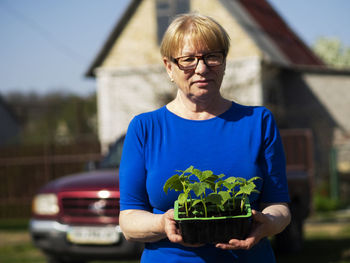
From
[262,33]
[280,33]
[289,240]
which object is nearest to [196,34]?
[289,240]

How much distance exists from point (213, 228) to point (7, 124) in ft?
148

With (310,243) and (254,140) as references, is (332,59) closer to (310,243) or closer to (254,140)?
(310,243)

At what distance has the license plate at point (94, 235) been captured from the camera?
621 cm

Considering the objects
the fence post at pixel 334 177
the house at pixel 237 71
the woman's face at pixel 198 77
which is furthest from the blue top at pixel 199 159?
the house at pixel 237 71

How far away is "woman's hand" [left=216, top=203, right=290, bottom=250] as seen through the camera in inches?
80.7

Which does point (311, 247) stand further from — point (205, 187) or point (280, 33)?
point (280, 33)

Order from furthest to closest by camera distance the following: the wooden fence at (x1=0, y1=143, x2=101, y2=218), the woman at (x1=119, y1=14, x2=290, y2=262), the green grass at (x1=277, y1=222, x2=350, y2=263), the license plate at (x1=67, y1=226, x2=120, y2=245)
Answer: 1. the wooden fence at (x1=0, y1=143, x2=101, y2=218)
2. the green grass at (x1=277, y1=222, x2=350, y2=263)
3. the license plate at (x1=67, y1=226, x2=120, y2=245)
4. the woman at (x1=119, y1=14, x2=290, y2=262)

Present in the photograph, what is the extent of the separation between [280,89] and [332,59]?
32401mm

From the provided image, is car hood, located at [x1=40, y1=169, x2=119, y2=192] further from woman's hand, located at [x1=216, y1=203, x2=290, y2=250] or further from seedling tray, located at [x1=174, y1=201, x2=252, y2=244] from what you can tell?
seedling tray, located at [x1=174, y1=201, x2=252, y2=244]

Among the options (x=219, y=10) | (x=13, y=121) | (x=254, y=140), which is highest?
(x=219, y=10)

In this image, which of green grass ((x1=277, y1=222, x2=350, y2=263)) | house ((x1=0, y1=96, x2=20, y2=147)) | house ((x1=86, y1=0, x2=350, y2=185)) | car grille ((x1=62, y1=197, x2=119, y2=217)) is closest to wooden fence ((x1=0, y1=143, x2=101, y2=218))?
house ((x1=86, y1=0, x2=350, y2=185))

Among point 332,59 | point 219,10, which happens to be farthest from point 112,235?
point 332,59

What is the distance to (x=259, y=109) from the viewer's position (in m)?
2.38

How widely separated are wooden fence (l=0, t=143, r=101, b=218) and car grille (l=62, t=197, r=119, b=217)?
10.4 meters
